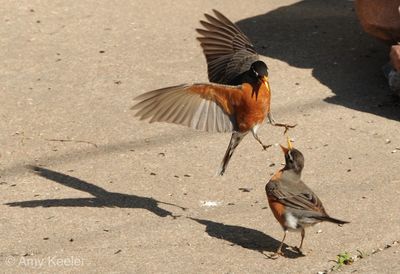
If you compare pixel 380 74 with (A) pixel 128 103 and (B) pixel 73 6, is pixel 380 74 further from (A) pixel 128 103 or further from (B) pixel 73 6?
(B) pixel 73 6

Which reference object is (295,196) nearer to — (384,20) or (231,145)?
(231,145)

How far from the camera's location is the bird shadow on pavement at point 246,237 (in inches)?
270

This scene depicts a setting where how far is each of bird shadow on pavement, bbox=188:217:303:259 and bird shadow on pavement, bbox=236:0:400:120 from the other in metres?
2.63

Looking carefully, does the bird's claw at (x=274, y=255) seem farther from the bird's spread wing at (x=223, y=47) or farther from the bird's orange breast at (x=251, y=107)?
the bird's spread wing at (x=223, y=47)

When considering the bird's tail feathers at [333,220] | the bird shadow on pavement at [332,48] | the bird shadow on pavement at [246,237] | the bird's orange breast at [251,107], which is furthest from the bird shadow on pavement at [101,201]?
the bird shadow on pavement at [332,48]

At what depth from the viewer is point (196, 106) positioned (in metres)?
7.23

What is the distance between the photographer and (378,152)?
842 cm

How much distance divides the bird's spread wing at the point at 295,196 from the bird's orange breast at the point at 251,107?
1.91 ft

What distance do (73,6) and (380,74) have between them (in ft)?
11.8

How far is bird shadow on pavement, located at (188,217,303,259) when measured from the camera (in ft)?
22.5

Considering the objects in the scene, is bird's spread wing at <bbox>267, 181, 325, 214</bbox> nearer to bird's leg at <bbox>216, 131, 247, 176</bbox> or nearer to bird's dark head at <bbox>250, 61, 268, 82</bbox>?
bird's leg at <bbox>216, 131, 247, 176</bbox>

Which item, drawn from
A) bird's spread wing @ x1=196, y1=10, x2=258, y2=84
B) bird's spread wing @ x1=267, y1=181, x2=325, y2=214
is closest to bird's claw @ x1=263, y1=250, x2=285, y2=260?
bird's spread wing @ x1=267, y1=181, x2=325, y2=214

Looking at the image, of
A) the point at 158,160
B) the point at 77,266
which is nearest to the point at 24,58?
the point at 158,160

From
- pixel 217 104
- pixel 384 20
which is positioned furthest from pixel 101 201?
pixel 384 20
